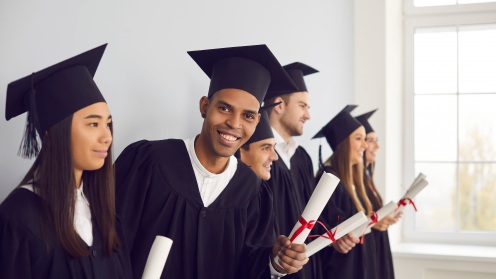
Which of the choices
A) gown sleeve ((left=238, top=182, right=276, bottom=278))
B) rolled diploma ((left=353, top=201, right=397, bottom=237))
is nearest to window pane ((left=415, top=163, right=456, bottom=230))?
rolled diploma ((left=353, top=201, right=397, bottom=237))

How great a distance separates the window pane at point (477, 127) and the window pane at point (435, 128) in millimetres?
99

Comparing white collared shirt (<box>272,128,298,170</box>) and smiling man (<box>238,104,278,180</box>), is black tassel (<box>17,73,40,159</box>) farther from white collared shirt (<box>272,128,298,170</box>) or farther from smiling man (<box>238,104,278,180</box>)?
white collared shirt (<box>272,128,298,170</box>)

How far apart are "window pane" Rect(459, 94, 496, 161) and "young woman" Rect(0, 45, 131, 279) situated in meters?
4.86

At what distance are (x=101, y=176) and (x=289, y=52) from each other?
2.80 metres

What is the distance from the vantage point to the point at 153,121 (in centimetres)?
232

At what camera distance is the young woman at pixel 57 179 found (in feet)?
3.81

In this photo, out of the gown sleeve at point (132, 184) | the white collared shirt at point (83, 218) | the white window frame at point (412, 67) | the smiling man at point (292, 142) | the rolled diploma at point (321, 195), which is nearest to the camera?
the white collared shirt at point (83, 218)

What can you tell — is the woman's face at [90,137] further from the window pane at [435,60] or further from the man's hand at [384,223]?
the window pane at [435,60]

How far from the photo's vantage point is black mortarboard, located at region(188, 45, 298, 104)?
1910mm

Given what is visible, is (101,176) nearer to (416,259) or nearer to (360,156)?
(360,156)

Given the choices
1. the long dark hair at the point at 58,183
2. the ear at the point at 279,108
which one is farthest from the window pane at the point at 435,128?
the long dark hair at the point at 58,183

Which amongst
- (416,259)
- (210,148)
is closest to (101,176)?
(210,148)

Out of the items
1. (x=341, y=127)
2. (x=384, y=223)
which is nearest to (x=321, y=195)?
(x=341, y=127)

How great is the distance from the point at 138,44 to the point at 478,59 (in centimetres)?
454
